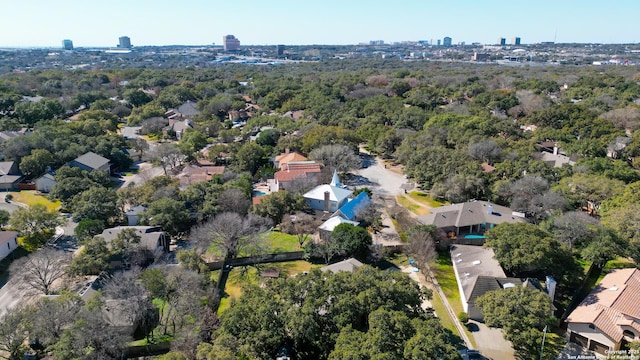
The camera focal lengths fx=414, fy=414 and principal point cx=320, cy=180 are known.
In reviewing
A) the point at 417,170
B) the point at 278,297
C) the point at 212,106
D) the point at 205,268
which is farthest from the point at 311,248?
the point at 212,106

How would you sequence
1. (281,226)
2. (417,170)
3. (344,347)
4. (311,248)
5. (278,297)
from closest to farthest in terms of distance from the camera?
Result: (344,347) < (278,297) < (311,248) < (281,226) < (417,170)

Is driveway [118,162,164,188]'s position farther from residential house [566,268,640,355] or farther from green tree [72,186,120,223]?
residential house [566,268,640,355]

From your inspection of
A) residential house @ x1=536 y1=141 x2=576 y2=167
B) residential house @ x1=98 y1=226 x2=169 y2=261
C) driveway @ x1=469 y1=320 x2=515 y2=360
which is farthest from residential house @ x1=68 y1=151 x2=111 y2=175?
residential house @ x1=536 y1=141 x2=576 y2=167

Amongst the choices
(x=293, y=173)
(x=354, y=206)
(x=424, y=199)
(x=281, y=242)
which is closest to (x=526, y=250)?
(x=354, y=206)

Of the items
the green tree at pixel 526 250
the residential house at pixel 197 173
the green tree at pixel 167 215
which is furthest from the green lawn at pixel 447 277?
the residential house at pixel 197 173

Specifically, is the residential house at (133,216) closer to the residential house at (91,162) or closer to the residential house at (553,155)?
the residential house at (91,162)

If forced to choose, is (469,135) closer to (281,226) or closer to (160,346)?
(281,226)

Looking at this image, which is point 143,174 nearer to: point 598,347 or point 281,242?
point 281,242
